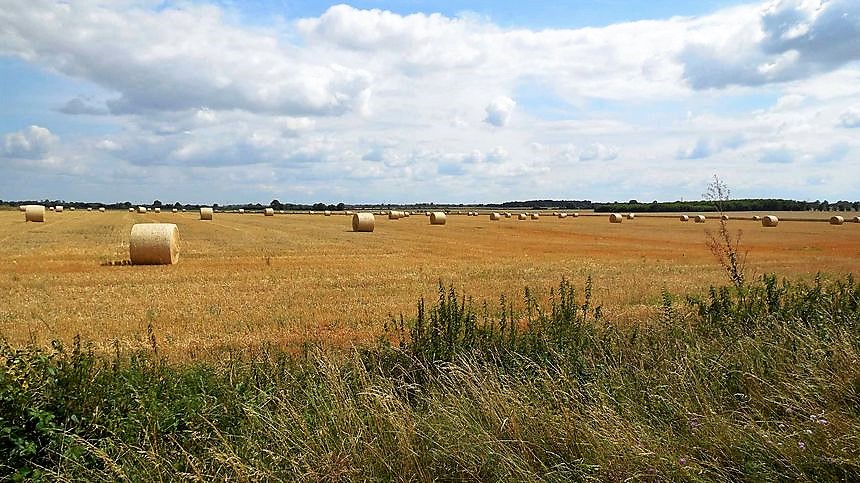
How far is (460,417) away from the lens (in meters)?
4.87

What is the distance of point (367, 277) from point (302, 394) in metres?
12.8

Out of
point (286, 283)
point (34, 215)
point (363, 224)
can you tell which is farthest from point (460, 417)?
point (34, 215)

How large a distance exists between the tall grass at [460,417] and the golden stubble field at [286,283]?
143 inches

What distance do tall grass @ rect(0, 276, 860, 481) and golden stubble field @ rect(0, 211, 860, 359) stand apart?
11.9ft

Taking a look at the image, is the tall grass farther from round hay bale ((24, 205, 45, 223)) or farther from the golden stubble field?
round hay bale ((24, 205, 45, 223))

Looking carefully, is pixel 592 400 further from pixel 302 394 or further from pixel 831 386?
pixel 302 394

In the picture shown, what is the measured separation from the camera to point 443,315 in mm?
7492

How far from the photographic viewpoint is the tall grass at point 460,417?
4.28 m

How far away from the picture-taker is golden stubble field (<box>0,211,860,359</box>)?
36.6 feet

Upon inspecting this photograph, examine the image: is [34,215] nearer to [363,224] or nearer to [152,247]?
[363,224]

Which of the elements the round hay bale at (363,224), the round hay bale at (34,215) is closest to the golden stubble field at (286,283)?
the round hay bale at (363,224)

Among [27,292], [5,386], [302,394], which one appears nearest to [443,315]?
[302,394]

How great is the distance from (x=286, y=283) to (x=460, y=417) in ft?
43.0

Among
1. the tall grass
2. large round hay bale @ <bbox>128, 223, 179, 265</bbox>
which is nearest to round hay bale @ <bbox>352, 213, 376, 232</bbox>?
large round hay bale @ <bbox>128, 223, 179, 265</bbox>
